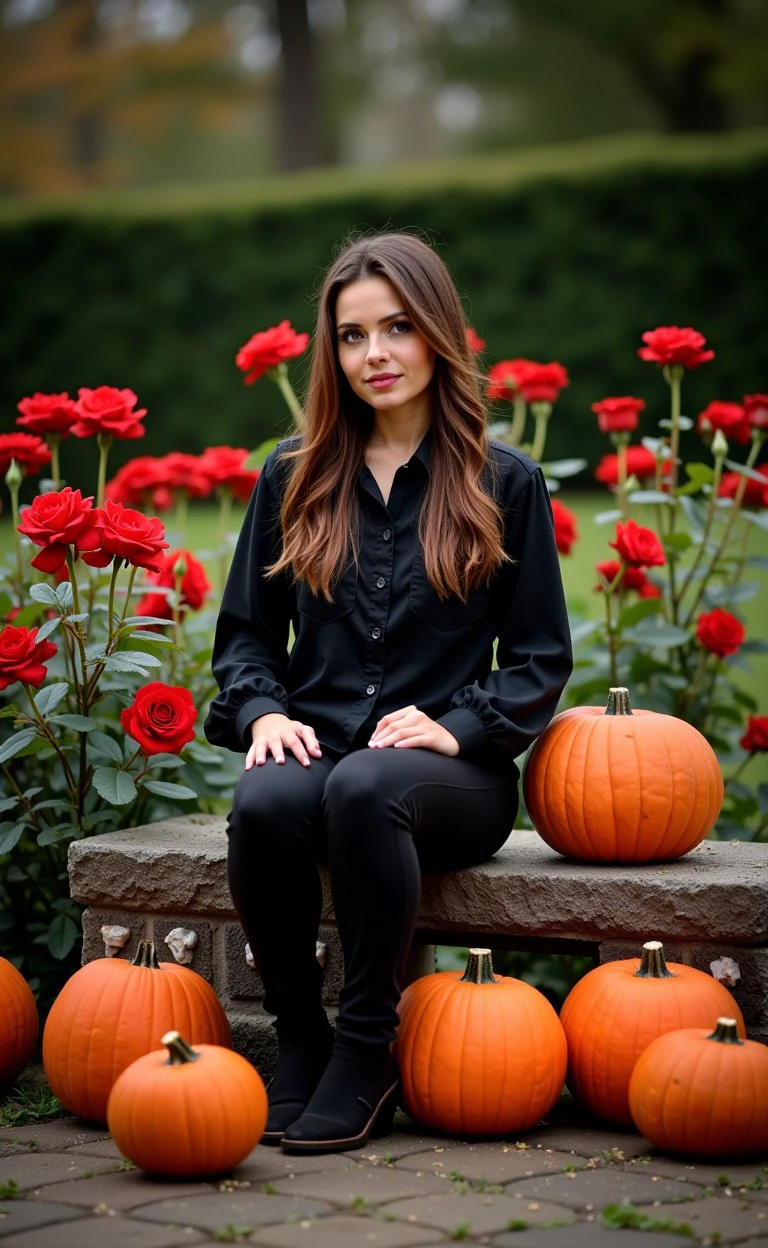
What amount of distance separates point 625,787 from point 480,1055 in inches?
20.1

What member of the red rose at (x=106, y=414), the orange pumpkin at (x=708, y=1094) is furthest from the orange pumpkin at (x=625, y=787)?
the red rose at (x=106, y=414)

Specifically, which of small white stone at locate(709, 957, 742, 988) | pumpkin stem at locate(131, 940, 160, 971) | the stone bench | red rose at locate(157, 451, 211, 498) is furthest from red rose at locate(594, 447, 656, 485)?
pumpkin stem at locate(131, 940, 160, 971)

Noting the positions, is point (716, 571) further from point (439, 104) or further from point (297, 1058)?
point (439, 104)

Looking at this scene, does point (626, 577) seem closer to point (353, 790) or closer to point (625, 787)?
point (625, 787)

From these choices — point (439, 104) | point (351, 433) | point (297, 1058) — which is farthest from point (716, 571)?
point (439, 104)

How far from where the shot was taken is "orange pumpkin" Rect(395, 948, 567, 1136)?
218 centimetres

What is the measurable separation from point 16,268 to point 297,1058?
9302 mm

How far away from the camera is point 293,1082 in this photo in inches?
88.2

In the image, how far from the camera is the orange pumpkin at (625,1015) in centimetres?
220

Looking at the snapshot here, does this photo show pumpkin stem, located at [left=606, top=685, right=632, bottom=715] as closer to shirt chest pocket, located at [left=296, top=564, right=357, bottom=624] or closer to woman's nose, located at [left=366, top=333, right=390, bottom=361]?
shirt chest pocket, located at [left=296, top=564, right=357, bottom=624]

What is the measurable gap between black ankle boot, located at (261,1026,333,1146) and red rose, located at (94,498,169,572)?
891 millimetres

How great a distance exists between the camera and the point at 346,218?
994 cm

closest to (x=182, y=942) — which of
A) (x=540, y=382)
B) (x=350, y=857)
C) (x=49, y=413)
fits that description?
(x=350, y=857)

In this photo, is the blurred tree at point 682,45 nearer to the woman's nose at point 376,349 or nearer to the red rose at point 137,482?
the red rose at point 137,482
